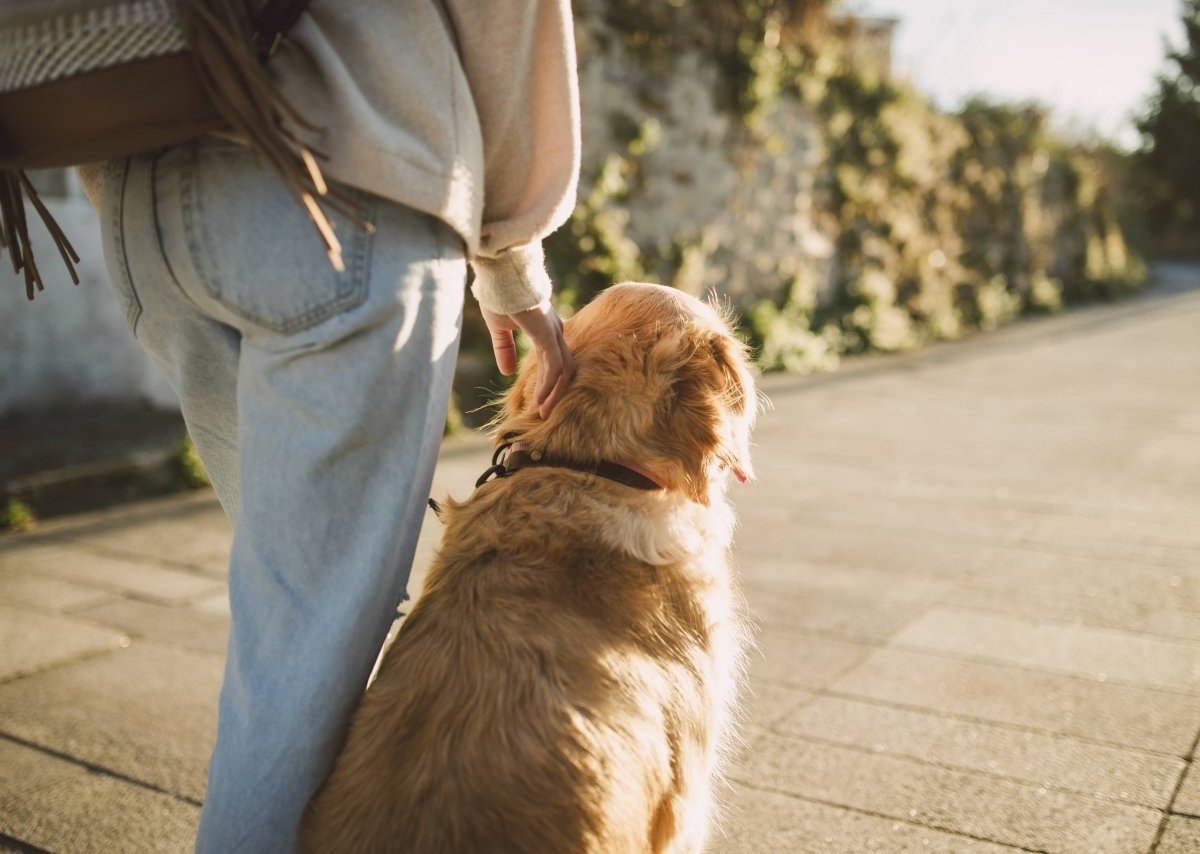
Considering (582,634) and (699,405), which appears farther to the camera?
(699,405)

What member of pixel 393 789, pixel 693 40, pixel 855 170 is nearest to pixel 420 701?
pixel 393 789

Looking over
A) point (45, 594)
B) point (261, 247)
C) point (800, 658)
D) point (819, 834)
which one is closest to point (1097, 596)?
point (800, 658)

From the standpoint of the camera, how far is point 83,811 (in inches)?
101

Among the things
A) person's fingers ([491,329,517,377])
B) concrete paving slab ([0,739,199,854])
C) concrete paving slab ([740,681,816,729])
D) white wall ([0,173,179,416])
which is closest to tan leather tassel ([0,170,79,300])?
person's fingers ([491,329,517,377])

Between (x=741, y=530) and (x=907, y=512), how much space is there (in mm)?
936

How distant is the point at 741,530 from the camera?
516 cm

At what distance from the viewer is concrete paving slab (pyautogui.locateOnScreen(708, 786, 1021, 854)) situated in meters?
2.46

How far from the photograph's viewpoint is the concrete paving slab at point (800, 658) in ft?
11.3

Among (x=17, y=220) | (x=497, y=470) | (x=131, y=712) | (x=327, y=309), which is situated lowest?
(x=131, y=712)

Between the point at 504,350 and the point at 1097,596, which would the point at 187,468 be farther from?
the point at 1097,596

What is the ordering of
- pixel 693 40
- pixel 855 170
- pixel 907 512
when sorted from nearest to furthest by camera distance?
pixel 907 512 < pixel 693 40 < pixel 855 170

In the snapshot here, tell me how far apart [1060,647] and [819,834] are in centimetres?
154

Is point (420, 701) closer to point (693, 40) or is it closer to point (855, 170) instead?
point (693, 40)

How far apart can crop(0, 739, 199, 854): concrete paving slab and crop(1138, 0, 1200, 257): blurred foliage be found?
123ft
